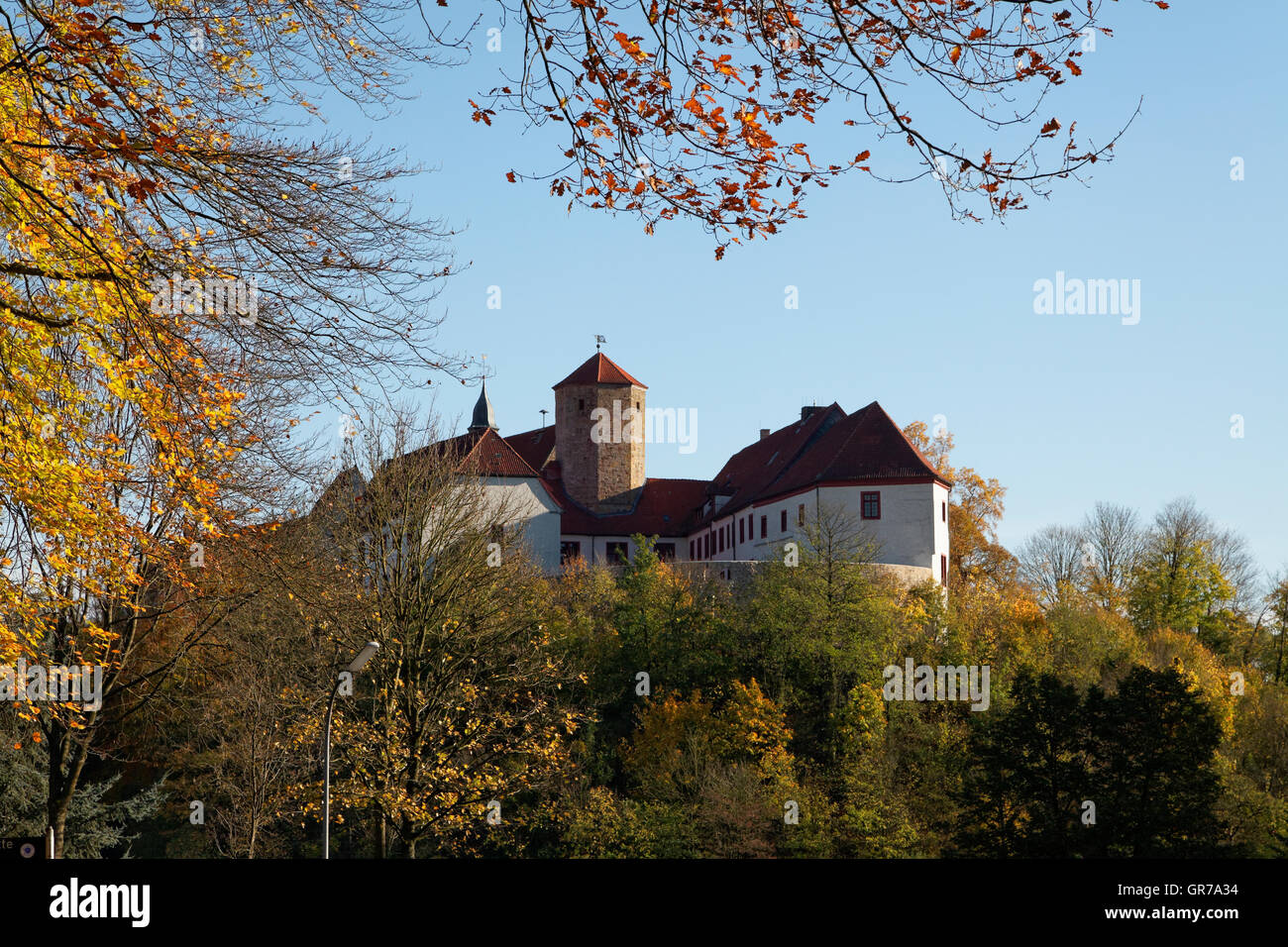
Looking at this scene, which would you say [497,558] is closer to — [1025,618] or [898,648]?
[898,648]

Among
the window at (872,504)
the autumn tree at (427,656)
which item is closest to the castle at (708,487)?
the window at (872,504)

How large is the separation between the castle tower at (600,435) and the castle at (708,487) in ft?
0.19

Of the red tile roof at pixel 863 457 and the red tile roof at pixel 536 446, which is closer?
the red tile roof at pixel 863 457

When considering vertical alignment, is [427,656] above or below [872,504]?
below

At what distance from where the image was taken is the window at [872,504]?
172 feet

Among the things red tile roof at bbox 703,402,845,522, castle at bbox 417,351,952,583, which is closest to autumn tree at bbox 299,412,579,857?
castle at bbox 417,351,952,583

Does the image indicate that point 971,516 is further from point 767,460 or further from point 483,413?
point 483,413

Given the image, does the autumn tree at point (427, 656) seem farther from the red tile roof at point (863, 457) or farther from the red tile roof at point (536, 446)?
the red tile roof at point (536, 446)

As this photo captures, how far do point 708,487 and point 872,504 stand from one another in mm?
19848

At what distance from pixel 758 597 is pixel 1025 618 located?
1365cm

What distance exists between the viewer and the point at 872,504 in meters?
52.5

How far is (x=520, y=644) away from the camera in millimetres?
32188

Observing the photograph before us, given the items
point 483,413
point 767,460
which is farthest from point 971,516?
point 483,413
